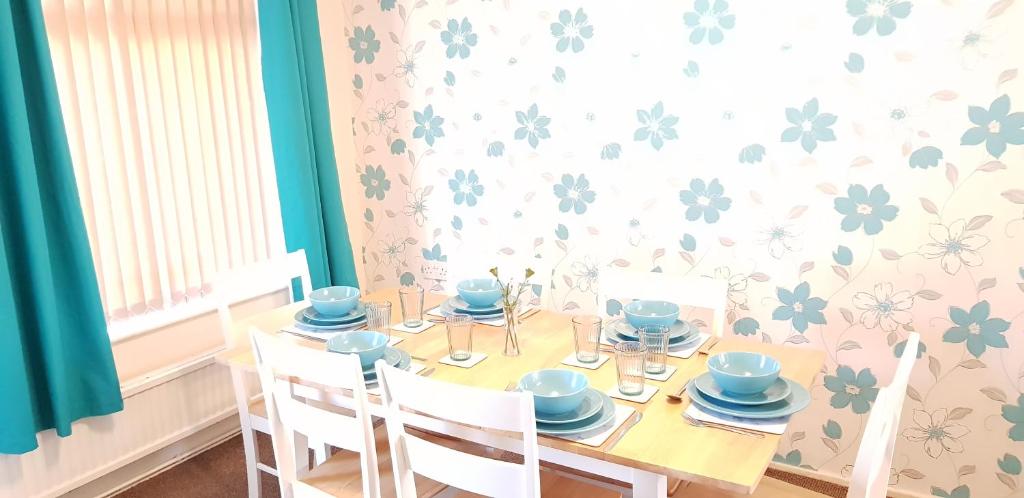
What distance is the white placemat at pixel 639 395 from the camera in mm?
1720

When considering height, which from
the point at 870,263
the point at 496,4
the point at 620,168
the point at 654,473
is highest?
the point at 496,4

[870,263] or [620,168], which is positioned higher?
[620,168]

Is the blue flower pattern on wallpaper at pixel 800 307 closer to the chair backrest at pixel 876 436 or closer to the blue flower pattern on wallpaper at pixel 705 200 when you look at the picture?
the blue flower pattern on wallpaper at pixel 705 200

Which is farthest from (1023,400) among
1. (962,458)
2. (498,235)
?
(498,235)

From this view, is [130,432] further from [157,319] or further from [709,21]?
[709,21]

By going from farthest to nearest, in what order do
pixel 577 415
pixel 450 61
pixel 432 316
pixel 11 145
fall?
pixel 450 61 < pixel 432 316 < pixel 11 145 < pixel 577 415

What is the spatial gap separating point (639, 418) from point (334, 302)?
3.70ft

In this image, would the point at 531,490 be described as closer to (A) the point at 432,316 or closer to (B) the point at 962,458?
(A) the point at 432,316

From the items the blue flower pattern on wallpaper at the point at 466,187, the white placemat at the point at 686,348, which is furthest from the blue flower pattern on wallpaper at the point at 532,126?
the white placemat at the point at 686,348

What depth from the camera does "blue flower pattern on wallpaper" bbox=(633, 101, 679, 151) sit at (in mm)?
2742

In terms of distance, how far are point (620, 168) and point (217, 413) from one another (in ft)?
6.39

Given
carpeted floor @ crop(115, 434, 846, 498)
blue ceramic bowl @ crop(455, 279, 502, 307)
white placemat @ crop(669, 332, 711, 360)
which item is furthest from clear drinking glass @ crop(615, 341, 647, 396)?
carpeted floor @ crop(115, 434, 846, 498)

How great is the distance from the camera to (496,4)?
3.06 metres

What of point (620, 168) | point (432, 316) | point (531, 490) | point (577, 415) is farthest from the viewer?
point (620, 168)
